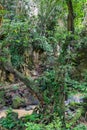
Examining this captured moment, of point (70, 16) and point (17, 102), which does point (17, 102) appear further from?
point (70, 16)

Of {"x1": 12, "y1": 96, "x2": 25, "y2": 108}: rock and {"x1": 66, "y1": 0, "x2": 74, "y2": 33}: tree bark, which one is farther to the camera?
{"x1": 12, "y1": 96, "x2": 25, "y2": 108}: rock

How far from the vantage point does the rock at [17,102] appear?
9.90 meters

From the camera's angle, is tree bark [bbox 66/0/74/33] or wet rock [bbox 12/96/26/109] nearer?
tree bark [bbox 66/0/74/33]

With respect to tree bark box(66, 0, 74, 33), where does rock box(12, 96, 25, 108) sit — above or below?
below

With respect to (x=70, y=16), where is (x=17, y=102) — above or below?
below

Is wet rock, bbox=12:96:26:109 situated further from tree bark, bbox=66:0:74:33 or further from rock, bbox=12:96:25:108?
tree bark, bbox=66:0:74:33

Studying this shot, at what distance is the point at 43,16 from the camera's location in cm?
1239

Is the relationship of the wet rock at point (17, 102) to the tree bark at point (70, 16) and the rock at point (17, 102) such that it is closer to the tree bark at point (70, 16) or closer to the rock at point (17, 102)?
the rock at point (17, 102)

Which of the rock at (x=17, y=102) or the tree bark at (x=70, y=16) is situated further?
the rock at (x=17, y=102)

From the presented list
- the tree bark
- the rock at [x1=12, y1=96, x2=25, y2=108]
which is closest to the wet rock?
the rock at [x1=12, y1=96, x2=25, y2=108]

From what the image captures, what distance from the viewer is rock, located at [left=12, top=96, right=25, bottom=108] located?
9898 mm

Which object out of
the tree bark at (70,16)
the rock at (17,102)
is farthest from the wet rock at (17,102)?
the tree bark at (70,16)

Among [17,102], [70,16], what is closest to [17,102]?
[17,102]

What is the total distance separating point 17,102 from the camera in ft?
32.9
